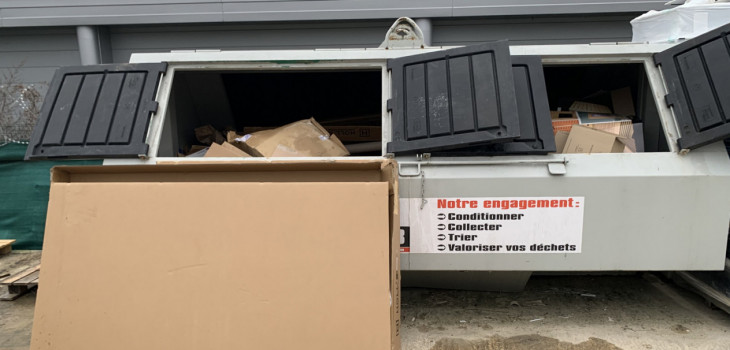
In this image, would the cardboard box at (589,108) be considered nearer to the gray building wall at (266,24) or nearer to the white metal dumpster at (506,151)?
the white metal dumpster at (506,151)

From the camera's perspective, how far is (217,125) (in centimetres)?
382

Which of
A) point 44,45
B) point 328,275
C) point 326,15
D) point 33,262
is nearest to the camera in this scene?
point 328,275

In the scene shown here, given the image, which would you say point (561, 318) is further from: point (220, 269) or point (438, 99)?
point (220, 269)

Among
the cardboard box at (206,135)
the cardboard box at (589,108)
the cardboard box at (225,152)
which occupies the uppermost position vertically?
the cardboard box at (589,108)

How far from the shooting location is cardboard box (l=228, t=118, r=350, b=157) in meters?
2.49

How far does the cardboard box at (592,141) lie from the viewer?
7.49 feet

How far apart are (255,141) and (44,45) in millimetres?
5813

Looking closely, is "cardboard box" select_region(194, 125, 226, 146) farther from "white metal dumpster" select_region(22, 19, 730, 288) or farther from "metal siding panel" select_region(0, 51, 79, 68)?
"metal siding panel" select_region(0, 51, 79, 68)

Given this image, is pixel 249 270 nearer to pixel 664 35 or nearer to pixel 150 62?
pixel 150 62

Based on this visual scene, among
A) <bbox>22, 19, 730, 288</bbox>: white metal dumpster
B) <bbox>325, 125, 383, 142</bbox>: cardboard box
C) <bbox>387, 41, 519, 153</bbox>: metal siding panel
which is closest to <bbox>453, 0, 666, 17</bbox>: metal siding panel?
<bbox>325, 125, 383, 142</bbox>: cardboard box

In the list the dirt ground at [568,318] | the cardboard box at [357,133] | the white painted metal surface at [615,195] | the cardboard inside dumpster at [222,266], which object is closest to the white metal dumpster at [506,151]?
the white painted metal surface at [615,195]

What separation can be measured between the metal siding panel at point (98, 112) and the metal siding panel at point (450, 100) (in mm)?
1339

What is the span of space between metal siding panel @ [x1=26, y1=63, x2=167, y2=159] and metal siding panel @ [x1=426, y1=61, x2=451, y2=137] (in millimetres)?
1489

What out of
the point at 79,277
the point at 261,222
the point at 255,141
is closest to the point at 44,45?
the point at 255,141
